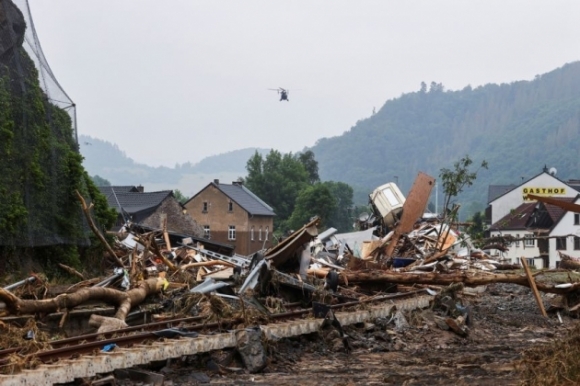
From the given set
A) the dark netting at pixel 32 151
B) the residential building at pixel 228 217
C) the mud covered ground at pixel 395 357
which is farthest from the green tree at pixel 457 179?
the residential building at pixel 228 217

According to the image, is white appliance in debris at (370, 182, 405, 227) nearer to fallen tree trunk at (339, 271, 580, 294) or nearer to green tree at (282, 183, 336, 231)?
fallen tree trunk at (339, 271, 580, 294)

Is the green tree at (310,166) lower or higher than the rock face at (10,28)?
higher

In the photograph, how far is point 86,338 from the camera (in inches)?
429

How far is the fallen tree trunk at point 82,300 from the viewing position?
12.6m

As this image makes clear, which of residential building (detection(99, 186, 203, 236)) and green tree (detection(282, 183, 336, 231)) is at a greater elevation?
green tree (detection(282, 183, 336, 231))

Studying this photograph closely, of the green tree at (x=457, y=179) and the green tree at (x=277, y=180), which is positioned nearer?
the green tree at (x=457, y=179)

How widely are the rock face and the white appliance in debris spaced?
19869 millimetres

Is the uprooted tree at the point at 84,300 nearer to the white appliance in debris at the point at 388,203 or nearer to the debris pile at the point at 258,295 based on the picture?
the debris pile at the point at 258,295

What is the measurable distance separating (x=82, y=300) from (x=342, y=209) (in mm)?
117388

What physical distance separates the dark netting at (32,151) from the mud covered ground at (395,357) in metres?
8.15

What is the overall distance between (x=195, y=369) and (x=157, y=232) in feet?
67.9

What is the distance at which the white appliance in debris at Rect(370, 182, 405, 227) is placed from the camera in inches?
1459

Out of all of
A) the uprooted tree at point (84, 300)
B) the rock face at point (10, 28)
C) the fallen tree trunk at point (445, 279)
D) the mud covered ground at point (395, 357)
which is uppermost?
the rock face at point (10, 28)

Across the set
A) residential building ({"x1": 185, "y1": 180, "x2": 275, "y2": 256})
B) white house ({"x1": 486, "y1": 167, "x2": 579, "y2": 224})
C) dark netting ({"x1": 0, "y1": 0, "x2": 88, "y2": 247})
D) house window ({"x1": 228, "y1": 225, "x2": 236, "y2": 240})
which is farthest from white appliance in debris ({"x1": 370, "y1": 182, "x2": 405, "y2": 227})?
white house ({"x1": 486, "y1": 167, "x2": 579, "y2": 224})
